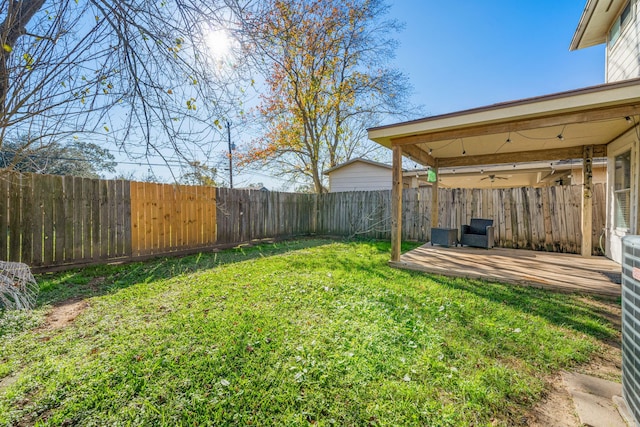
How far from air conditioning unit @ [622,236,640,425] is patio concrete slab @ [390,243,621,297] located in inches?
114

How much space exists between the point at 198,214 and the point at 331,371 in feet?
19.0

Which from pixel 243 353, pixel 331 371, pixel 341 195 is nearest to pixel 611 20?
pixel 341 195

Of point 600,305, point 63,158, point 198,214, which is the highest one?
point 63,158

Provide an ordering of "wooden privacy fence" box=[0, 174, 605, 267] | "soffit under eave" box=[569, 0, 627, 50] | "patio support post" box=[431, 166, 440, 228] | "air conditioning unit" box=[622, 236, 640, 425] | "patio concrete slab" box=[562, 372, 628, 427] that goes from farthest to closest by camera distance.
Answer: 1. "patio support post" box=[431, 166, 440, 228]
2. "soffit under eave" box=[569, 0, 627, 50]
3. "wooden privacy fence" box=[0, 174, 605, 267]
4. "patio concrete slab" box=[562, 372, 628, 427]
5. "air conditioning unit" box=[622, 236, 640, 425]

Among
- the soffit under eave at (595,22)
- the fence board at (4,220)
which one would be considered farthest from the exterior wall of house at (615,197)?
the fence board at (4,220)

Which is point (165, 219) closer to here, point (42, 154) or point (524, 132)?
point (42, 154)

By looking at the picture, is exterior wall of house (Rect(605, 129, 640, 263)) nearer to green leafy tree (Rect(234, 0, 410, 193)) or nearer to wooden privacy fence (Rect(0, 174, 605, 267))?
wooden privacy fence (Rect(0, 174, 605, 267))

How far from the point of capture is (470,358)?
6.83ft

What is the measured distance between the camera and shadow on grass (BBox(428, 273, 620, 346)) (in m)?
2.64

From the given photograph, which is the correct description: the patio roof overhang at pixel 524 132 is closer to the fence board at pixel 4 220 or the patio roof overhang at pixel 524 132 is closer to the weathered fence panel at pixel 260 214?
the weathered fence panel at pixel 260 214

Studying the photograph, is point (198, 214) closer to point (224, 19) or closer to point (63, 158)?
point (63, 158)

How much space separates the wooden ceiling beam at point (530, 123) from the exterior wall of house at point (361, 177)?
658 cm

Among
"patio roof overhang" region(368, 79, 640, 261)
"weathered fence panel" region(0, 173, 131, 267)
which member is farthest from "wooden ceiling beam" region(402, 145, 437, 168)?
"weathered fence panel" region(0, 173, 131, 267)

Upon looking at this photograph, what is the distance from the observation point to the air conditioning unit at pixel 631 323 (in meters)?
1.24
